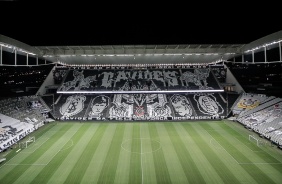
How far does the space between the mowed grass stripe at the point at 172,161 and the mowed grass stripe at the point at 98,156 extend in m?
4.68

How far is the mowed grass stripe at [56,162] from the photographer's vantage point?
44.9 ft

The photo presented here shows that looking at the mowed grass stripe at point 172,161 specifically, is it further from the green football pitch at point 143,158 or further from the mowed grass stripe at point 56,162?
the mowed grass stripe at point 56,162

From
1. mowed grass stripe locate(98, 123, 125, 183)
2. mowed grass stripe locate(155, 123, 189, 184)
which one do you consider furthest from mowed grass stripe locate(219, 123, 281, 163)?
mowed grass stripe locate(98, 123, 125, 183)

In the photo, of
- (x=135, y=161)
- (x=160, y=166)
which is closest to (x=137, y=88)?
(x=135, y=161)

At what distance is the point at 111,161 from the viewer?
16.2m

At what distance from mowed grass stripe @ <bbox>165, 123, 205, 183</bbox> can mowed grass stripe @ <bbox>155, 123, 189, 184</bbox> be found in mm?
278

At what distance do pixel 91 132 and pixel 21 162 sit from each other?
29.9 ft

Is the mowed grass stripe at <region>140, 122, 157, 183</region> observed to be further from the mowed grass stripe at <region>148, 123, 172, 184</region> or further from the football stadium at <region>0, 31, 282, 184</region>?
the mowed grass stripe at <region>148, 123, 172, 184</region>

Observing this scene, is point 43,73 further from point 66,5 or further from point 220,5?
point 220,5

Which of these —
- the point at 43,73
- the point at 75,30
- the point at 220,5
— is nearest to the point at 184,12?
the point at 220,5

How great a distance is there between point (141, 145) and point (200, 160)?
5.63 m

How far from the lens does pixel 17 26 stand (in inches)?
582

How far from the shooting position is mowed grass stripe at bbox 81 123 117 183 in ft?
45.2

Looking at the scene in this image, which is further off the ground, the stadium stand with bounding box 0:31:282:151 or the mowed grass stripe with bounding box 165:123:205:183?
the stadium stand with bounding box 0:31:282:151
